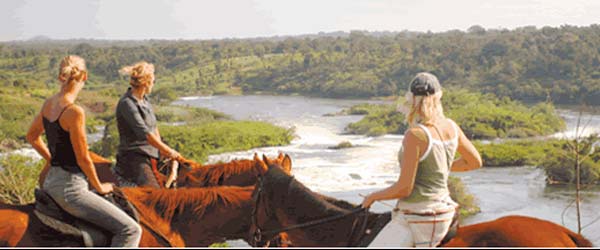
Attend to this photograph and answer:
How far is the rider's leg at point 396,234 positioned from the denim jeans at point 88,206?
→ 1452 mm

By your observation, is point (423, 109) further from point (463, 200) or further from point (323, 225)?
point (463, 200)

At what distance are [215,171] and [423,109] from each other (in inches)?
122

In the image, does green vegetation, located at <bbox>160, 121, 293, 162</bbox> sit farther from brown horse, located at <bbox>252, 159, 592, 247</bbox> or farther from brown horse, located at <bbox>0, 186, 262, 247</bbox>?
brown horse, located at <bbox>252, 159, 592, 247</bbox>

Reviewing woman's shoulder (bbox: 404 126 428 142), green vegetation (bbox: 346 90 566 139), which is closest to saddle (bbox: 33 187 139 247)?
woman's shoulder (bbox: 404 126 428 142)

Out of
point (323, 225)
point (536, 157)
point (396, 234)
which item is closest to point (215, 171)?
point (323, 225)

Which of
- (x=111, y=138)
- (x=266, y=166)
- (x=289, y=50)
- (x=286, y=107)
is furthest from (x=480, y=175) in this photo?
(x=289, y=50)

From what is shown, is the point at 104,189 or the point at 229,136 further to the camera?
the point at 229,136

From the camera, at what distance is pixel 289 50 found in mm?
77625

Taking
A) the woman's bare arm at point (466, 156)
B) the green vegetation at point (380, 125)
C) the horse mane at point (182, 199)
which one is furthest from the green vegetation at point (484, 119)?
the woman's bare arm at point (466, 156)

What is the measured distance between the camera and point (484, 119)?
117 feet

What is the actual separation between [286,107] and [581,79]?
20.5 metres

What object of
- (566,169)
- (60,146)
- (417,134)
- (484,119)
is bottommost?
(484,119)

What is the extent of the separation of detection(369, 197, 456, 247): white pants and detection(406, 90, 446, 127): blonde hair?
42 centimetres

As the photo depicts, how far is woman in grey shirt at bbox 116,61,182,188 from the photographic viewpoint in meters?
5.16
